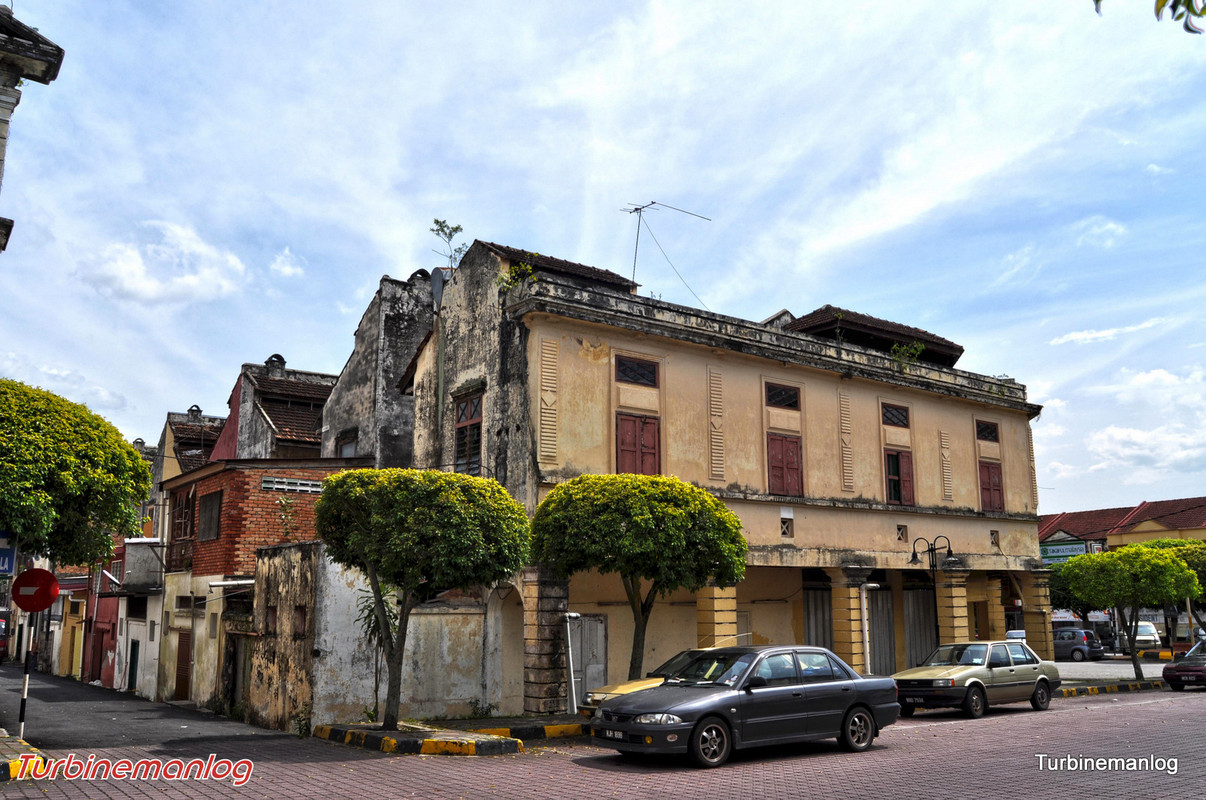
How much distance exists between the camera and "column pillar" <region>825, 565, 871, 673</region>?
2355 cm

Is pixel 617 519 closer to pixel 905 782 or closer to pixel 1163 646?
pixel 905 782

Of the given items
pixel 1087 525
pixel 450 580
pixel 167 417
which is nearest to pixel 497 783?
pixel 450 580

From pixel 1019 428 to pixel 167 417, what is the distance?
31.8 meters

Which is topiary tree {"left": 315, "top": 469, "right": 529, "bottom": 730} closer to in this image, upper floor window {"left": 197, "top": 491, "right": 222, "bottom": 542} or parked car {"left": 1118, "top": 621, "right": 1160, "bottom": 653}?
upper floor window {"left": 197, "top": 491, "right": 222, "bottom": 542}

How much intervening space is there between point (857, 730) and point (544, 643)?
267 inches

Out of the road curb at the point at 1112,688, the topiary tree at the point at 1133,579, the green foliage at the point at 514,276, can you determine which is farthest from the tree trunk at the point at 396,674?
the topiary tree at the point at 1133,579

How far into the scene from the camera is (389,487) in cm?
1410

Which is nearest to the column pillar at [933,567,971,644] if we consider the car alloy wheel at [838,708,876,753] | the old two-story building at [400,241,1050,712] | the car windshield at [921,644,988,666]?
the old two-story building at [400,241,1050,712]

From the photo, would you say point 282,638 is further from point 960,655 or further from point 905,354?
point 905,354

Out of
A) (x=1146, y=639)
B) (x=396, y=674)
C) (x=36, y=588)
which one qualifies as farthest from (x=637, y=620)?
(x=1146, y=639)

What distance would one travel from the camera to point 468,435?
67.4 feet

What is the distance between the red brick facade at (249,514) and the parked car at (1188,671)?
2225 cm

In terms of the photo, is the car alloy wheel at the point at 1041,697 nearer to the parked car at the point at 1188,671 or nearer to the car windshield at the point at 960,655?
the car windshield at the point at 960,655

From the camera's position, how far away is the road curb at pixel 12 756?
9961 mm
